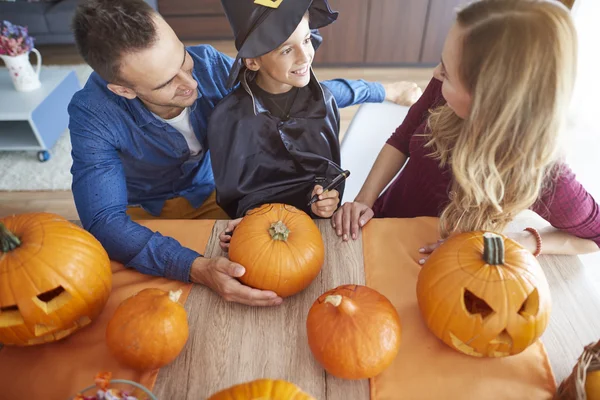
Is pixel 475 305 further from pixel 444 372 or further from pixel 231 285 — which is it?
pixel 231 285

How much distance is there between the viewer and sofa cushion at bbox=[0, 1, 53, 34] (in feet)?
13.1

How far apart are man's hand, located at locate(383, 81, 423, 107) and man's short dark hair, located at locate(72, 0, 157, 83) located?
1140 millimetres

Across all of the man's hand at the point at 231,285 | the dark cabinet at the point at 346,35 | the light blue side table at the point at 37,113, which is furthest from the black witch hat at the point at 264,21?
the dark cabinet at the point at 346,35

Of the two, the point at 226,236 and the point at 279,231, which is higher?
the point at 279,231

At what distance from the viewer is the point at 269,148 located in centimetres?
142

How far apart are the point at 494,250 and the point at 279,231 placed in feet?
1.50

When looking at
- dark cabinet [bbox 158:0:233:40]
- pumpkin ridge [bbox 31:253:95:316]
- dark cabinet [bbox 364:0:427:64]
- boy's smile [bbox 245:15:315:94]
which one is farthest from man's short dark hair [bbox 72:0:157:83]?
dark cabinet [bbox 158:0:233:40]

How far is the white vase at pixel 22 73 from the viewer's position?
284 centimetres

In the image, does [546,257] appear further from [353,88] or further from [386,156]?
[353,88]

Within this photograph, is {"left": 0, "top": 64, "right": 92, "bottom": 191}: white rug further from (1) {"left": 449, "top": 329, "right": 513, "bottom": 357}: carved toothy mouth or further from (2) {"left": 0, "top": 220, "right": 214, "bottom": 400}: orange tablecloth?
(1) {"left": 449, "top": 329, "right": 513, "bottom": 357}: carved toothy mouth

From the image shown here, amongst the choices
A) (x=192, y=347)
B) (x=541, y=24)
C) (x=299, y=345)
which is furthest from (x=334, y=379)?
(x=541, y=24)

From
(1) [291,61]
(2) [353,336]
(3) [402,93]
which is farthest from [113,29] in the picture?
(3) [402,93]

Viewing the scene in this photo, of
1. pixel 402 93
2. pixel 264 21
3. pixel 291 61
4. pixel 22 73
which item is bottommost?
pixel 22 73

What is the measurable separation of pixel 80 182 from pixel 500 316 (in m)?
1.14
